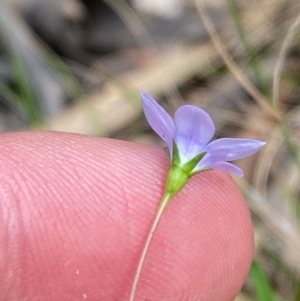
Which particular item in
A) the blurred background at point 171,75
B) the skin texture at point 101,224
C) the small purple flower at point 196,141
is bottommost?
the skin texture at point 101,224

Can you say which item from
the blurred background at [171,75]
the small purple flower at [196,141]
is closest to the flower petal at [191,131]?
the small purple flower at [196,141]

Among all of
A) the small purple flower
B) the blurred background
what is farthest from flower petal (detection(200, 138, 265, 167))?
the blurred background

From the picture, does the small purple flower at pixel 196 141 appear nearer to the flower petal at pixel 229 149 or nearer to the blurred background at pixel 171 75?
the flower petal at pixel 229 149

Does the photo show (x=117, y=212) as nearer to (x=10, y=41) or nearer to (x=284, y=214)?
(x=284, y=214)

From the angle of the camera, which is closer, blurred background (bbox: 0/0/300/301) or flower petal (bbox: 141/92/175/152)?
flower petal (bbox: 141/92/175/152)

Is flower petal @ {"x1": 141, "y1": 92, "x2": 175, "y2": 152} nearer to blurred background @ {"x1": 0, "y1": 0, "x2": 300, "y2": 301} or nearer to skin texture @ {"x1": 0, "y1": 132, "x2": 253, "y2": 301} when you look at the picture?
skin texture @ {"x1": 0, "y1": 132, "x2": 253, "y2": 301}

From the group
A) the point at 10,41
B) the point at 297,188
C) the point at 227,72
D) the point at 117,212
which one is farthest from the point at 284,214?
the point at 10,41

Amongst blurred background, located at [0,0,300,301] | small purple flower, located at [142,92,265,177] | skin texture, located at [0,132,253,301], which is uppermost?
blurred background, located at [0,0,300,301]
